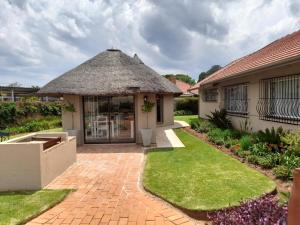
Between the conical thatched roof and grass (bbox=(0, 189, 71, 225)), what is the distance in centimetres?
715

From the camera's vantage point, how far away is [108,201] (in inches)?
265

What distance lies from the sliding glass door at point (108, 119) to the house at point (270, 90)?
5855 mm

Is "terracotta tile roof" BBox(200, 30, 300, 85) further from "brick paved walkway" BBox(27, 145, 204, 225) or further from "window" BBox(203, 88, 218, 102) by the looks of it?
"window" BBox(203, 88, 218, 102)

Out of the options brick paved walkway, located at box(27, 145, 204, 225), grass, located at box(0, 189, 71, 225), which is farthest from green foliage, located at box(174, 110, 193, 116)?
grass, located at box(0, 189, 71, 225)

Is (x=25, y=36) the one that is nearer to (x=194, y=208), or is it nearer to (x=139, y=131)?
(x=139, y=131)

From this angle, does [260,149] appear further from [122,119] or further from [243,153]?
[122,119]

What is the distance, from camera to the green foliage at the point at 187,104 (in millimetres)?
36594

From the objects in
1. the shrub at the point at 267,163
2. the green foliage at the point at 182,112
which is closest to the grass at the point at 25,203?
the shrub at the point at 267,163

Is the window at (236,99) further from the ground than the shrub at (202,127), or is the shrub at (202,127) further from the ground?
the window at (236,99)

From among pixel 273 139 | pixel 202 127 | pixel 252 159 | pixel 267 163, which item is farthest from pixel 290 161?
pixel 202 127

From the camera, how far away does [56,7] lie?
1362 cm

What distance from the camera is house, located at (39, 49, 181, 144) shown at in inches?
558

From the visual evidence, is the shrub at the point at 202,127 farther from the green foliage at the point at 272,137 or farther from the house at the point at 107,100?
the green foliage at the point at 272,137

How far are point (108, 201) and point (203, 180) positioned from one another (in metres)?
2.70
